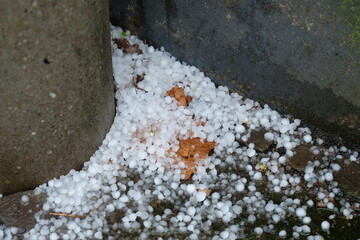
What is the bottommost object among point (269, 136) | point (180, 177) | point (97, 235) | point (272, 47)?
point (97, 235)

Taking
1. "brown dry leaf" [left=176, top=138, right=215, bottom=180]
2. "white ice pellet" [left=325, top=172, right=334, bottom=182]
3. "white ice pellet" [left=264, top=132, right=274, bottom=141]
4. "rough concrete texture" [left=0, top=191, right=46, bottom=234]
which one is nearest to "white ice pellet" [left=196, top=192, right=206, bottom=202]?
"brown dry leaf" [left=176, top=138, right=215, bottom=180]

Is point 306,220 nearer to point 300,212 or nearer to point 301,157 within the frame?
point 300,212

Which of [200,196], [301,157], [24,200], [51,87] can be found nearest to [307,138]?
[301,157]

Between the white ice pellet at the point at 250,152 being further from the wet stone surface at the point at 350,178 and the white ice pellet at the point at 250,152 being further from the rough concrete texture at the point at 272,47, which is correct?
the wet stone surface at the point at 350,178

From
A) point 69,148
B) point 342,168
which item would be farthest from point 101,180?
point 342,168

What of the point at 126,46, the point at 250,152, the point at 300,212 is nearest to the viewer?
the point at 300,212

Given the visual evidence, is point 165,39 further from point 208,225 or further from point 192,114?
point 208,225

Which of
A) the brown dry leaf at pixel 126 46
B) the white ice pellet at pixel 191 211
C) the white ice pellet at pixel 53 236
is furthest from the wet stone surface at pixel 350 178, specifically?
the white ice pellet at pixel 53 236
